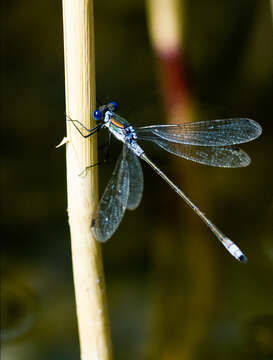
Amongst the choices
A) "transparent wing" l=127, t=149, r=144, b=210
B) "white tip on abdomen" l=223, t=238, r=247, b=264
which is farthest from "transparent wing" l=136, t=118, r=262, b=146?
"white tip on abdomen" l=223, t=238, r=247, b=264

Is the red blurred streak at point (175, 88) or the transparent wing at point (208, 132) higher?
the red blurred streak at point (175, 88)

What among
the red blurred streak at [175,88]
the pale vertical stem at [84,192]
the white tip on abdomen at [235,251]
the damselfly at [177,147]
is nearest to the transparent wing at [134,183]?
the damselfly at [177,147]

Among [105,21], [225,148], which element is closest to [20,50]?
[105,21]

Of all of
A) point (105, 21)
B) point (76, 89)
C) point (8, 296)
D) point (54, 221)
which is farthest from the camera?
point (105, 21)

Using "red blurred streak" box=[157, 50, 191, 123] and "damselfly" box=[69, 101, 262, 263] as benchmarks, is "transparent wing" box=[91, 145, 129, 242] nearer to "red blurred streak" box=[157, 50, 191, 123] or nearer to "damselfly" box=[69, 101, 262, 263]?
"damselfly" box=[69, 101, 262, 263]

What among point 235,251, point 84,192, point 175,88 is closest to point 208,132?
point 175,88

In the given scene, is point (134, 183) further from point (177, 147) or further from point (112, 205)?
point (177, 147)

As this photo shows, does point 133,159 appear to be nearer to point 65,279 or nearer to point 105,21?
point 65,279

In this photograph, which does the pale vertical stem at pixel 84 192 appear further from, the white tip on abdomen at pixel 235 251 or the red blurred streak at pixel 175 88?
the red blurred streak at pixel 175 88
